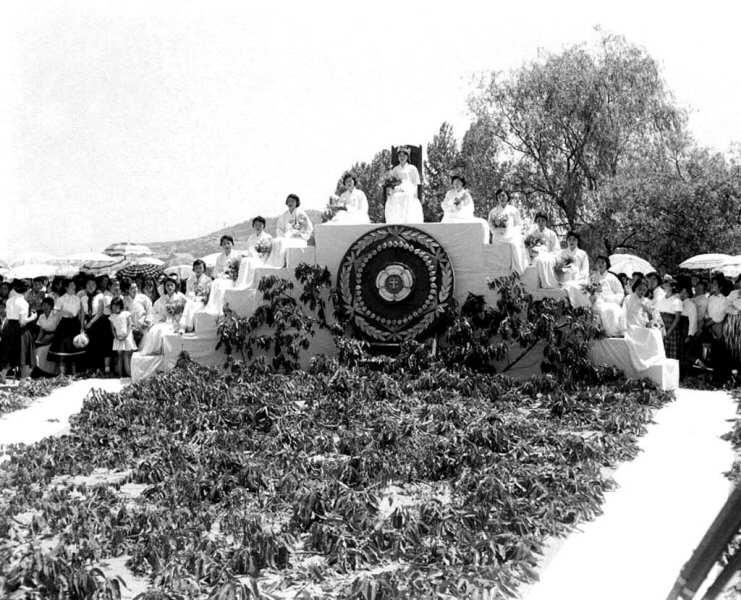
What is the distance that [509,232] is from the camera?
479 inches

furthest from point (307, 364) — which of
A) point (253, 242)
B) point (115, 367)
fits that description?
point (115, 367)

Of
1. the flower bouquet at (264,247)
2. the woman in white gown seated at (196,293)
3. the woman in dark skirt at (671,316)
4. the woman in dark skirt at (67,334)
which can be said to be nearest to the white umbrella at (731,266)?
the woman in dark skirt at (671,316)

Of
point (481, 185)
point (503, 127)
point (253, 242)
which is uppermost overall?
point (503, 127)

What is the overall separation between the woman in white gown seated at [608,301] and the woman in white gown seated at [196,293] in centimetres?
567

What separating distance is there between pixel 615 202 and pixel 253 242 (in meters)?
13.0

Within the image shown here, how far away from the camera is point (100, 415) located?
30.1 ft

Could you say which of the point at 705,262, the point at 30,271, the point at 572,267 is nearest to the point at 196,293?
the point at 572,267

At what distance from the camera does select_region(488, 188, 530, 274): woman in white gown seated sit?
1192 cm

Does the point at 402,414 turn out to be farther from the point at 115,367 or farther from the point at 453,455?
the point at 115,367

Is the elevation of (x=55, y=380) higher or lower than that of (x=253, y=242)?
lower

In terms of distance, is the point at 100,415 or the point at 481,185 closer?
the point at 100,415

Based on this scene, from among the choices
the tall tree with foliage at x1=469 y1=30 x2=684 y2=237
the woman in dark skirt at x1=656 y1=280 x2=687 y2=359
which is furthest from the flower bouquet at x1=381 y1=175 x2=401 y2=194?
the tall tree with foliage at x1=469 y1=30 x2=684 y2=237

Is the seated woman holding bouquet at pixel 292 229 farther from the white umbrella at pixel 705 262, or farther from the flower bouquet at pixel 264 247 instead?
the white umbrella at pixel 705 262

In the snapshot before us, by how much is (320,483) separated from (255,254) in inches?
281
